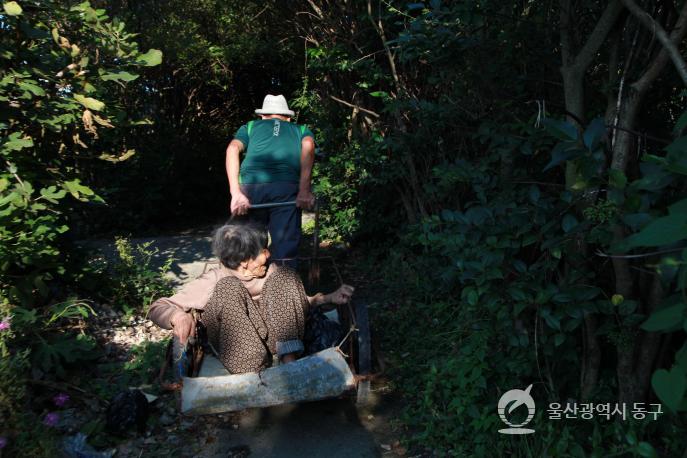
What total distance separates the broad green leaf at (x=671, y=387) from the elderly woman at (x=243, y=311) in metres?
2.15

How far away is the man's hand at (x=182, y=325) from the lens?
3.21 metres

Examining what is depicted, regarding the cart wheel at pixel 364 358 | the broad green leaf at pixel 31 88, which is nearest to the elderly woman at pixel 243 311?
the cart wheel at pixel 364 358

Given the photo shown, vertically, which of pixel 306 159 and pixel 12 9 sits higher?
pixel 12 9

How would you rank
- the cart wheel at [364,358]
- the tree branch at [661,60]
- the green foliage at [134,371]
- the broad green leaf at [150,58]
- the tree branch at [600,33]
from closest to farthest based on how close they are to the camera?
the tree branch at [661,60] < the tree branch at [600,33] < the cart wheel at [364,358] < the green foliage at [134,371] < the broad green leaf at [150,58]

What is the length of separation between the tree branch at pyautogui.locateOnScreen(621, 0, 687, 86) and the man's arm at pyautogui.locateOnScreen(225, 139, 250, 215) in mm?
2984

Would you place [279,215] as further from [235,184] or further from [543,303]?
[543,303]

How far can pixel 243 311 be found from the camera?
3.25 m

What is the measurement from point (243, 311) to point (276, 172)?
1.61 m

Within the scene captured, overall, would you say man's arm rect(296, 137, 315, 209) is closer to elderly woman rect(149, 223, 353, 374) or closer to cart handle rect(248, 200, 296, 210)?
cart handle rect(248, 200, 296, 210)

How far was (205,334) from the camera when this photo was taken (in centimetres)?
354

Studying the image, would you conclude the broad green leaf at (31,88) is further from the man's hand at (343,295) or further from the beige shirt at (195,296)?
the man's hand at (343,295)

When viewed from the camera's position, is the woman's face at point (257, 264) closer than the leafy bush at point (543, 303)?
No

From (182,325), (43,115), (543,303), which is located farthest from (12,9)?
(543,303)

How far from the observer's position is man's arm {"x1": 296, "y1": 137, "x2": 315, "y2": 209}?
14.4 ft
